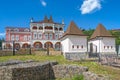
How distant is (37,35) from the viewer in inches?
2031

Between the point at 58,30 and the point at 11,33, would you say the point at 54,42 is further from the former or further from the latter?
the point at 11,33

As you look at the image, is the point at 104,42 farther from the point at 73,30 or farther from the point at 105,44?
the point at 73,30

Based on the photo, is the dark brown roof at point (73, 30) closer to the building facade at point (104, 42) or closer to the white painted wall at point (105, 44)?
the building facade at point (104, 42)

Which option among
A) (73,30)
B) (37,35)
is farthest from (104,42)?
(37,35)

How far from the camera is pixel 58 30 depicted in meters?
53.8

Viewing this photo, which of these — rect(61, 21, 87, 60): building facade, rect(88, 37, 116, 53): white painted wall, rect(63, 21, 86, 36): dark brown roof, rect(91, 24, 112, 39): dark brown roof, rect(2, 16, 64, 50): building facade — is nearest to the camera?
rect(61, 21, 87, 60): building facade

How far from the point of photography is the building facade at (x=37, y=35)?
50.9 metres

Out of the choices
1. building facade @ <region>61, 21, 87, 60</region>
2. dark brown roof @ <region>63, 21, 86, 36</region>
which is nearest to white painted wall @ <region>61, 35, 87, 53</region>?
building facade @ <region>61, 21, 87, 60</region>

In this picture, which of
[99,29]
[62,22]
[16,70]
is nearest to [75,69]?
[16,70]

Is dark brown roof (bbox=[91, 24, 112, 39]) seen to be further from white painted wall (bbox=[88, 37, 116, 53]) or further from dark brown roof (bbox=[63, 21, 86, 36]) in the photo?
dark brown roof (bbox=[63, 21, 86, 36])

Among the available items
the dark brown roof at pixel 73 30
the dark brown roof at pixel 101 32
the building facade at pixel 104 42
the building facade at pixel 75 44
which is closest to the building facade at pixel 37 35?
the dark brown roof at pixel 101 32

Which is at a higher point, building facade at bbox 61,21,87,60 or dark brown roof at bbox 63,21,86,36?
dark brown roof at bbox 63,21,86,36

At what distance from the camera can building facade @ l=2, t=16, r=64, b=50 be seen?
50906mm

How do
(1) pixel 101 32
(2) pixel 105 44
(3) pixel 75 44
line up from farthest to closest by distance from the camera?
(1) pixel 101 32 < (2) pixel 105 44 < (3) pixel 75 44
